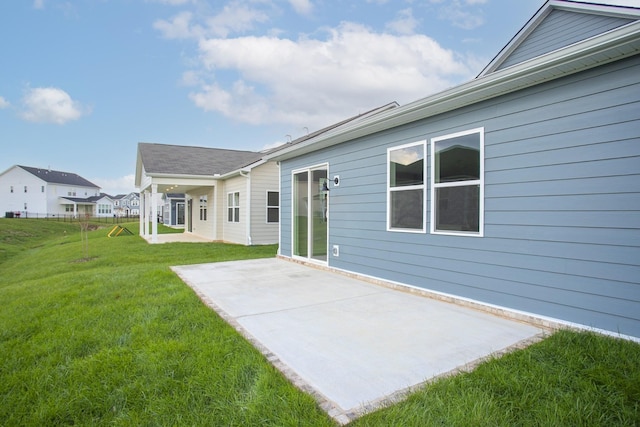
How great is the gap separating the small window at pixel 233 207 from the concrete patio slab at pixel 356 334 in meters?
7.29

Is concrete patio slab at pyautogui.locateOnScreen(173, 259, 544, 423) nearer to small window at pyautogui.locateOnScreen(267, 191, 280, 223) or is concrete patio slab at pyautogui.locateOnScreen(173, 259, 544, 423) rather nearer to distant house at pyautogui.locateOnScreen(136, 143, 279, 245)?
distant house at pyautogui.locateOnScreen(136, 143, 279, 245)

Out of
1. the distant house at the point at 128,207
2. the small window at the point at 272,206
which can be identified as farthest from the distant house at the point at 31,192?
the small window at the point at 272,206

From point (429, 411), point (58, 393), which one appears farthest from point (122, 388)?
point (429, 411)

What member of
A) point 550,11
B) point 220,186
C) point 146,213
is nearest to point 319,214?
point 550,11

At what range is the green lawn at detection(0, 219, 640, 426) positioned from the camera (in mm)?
1774

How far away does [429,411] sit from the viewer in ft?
5.89

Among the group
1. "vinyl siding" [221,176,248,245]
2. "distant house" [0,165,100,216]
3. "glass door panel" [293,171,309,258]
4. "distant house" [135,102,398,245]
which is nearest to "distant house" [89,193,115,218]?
"distant house" [0,165,100,216]

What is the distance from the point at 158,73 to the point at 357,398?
14.0 m

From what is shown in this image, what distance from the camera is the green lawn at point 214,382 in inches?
69.9

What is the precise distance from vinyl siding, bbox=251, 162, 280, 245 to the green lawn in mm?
7935

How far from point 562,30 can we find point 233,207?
11005 mm

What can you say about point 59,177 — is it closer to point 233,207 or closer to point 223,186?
point 223,186

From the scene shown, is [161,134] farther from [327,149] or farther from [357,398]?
[357,398]

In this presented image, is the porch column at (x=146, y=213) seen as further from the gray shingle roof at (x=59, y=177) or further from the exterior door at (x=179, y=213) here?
the gray shingle roof at (x=59, y=177)
